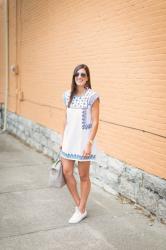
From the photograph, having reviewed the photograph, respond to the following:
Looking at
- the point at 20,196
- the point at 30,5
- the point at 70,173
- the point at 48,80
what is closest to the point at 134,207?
the point at 70,173

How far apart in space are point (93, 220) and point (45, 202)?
2.81 ft

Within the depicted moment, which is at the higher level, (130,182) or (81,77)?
(81,77)

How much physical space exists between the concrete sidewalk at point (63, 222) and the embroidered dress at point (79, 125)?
2.67 feet

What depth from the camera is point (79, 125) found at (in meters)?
4.30

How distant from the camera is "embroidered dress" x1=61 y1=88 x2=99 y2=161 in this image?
14.1 feet

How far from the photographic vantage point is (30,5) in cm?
905

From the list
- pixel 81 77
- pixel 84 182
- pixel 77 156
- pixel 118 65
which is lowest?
pixel 84 182

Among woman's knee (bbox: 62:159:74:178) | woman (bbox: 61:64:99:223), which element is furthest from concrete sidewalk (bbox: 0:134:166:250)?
woman (bbox: 61:64:99:223)

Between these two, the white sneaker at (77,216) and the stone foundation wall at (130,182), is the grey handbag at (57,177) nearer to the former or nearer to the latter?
the white sneaker at (77,216)

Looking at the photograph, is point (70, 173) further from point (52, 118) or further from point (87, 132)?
point (52, 118)

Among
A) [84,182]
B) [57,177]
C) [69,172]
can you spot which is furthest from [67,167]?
[84,182]

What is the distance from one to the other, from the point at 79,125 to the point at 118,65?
1456 millimetres

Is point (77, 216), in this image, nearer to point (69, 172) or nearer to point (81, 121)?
point (69, 172)

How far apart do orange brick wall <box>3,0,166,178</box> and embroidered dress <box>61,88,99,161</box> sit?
2.78 feet
